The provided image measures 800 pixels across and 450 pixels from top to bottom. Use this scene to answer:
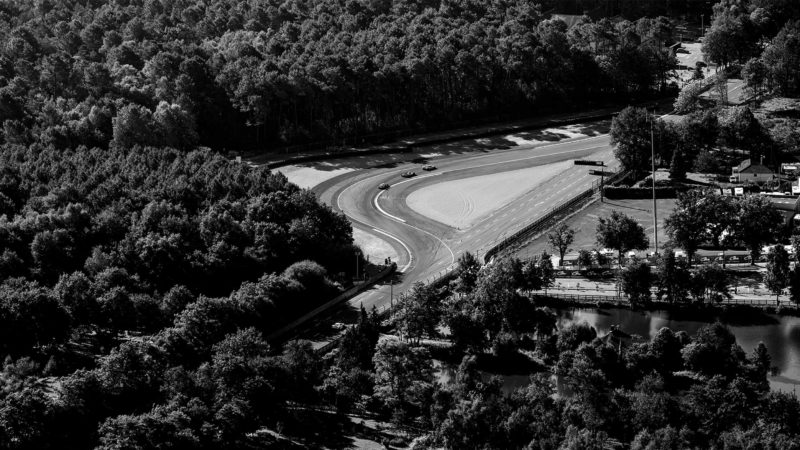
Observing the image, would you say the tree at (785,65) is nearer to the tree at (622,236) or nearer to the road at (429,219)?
the road at (429,219)

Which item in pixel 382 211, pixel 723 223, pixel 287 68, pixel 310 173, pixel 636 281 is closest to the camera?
pixel 636 281

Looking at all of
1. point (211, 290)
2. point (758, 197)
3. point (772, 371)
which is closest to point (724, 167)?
point (758, 197)

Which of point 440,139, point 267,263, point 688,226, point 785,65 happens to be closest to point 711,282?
point 688,226

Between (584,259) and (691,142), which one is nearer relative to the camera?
(584,259)

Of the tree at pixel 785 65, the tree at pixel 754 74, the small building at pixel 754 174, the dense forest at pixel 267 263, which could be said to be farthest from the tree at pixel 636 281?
the tree at pixel 785 65

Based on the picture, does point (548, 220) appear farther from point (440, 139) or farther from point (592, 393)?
point (592, 393)

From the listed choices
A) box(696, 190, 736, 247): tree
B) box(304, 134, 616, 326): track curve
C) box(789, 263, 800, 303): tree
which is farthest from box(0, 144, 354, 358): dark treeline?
box(789, 263, 800, 303): tree

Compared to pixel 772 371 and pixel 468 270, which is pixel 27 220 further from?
pixel 772 371
